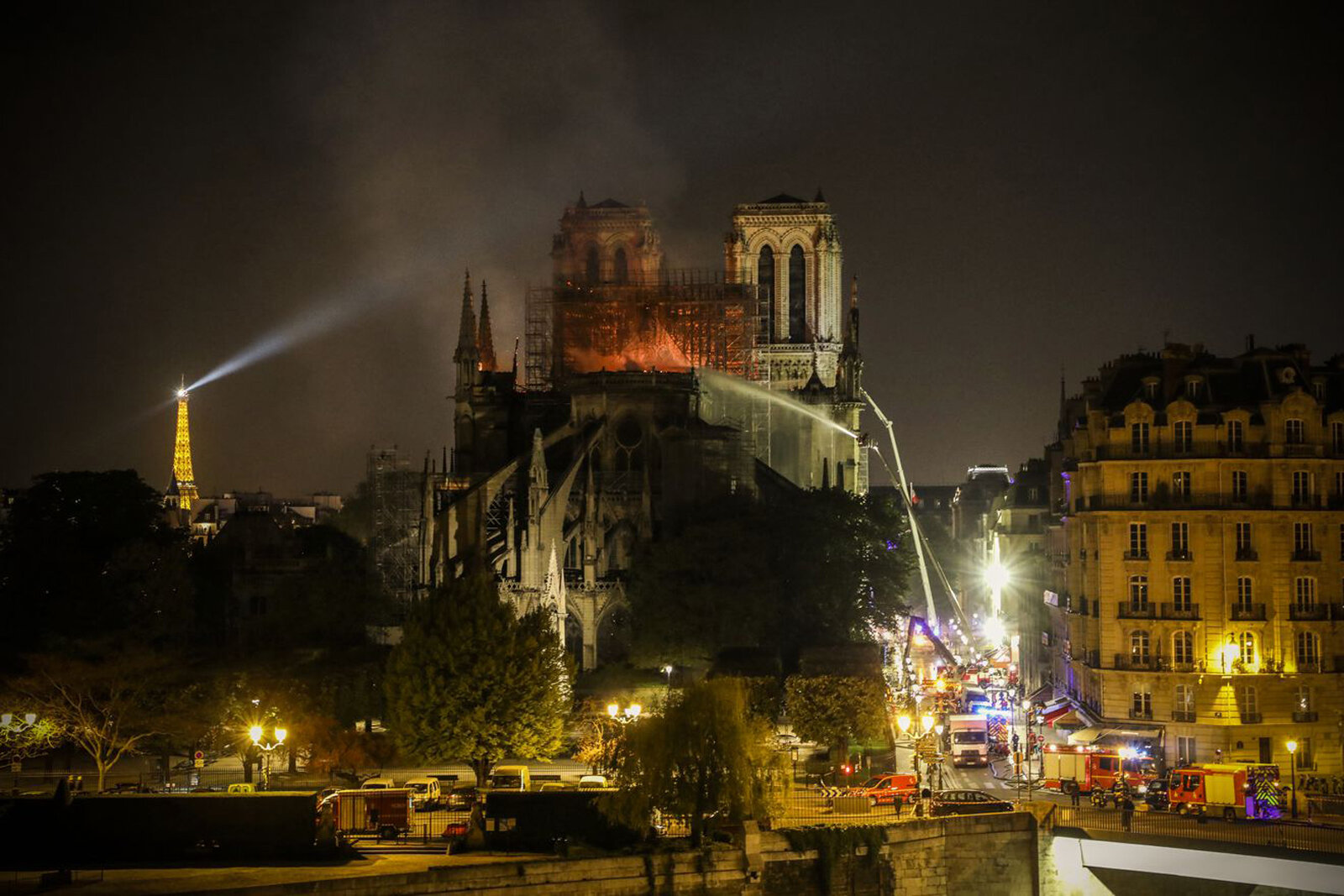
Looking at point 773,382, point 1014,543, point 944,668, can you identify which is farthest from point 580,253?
point 944,668

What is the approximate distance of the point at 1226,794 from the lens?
4606cm

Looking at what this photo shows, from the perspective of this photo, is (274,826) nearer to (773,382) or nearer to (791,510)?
(791,510)

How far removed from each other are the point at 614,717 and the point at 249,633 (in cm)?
2293

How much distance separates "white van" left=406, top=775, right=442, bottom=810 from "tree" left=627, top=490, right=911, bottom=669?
20128mm

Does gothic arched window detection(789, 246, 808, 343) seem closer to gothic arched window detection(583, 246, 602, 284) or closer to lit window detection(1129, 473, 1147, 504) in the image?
gothic arched window detection(583, 246, 602, 284)

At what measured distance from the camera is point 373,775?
53.8 metres

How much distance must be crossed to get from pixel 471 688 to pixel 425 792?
3.79 metres

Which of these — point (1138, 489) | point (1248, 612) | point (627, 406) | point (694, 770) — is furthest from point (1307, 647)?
point (627, 406)

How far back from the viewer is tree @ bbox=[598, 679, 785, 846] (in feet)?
133

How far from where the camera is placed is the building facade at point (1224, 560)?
55.0m

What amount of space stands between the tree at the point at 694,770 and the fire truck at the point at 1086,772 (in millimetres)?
11729

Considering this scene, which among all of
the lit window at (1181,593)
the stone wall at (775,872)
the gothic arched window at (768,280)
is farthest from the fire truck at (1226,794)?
the gothic arched window at (768,280)

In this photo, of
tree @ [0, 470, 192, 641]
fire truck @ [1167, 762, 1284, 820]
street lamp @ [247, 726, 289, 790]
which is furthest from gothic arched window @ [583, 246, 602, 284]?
fire truck @ [1167, 762, 1284, 820]

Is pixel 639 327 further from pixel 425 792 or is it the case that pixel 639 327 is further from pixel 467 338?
pixel 425 792
